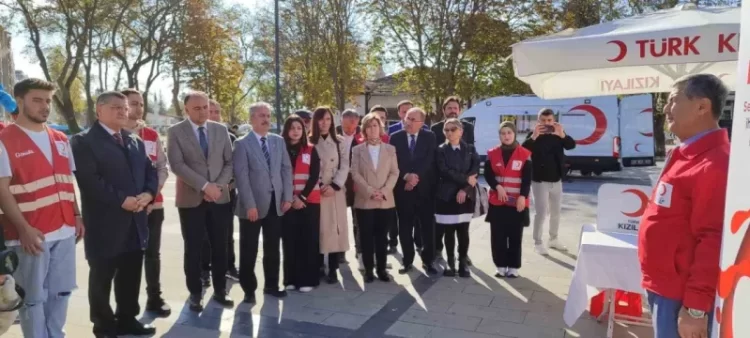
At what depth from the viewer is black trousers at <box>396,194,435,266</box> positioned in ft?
18.2

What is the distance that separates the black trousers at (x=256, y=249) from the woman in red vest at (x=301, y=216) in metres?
0.23

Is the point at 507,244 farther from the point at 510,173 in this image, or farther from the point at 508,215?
the point at 510,173

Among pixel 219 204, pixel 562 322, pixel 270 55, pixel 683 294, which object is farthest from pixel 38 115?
pixel 270 55

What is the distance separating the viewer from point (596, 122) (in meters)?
15.3

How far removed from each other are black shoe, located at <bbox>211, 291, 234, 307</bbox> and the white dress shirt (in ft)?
6.33

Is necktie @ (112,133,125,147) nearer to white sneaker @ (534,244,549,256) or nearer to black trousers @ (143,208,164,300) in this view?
black trousers @ (143,208,164,300)

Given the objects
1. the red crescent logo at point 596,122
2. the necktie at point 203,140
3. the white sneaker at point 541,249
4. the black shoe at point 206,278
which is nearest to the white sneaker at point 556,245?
the white sneaker at point 541,249

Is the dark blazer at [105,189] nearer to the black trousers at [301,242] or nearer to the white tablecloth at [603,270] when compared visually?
Answer: the black trousers at [301,242]

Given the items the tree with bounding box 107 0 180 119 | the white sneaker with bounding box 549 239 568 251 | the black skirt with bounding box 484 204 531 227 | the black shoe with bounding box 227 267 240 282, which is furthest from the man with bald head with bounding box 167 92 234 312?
the tree with bounding box 107 0 180 119

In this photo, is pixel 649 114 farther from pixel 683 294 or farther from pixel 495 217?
pixel 683 294

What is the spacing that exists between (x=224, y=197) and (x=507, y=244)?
2.99 m

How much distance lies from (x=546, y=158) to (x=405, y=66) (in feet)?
54.3

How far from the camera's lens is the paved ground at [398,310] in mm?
4016

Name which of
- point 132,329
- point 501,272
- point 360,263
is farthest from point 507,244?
point 132,329
